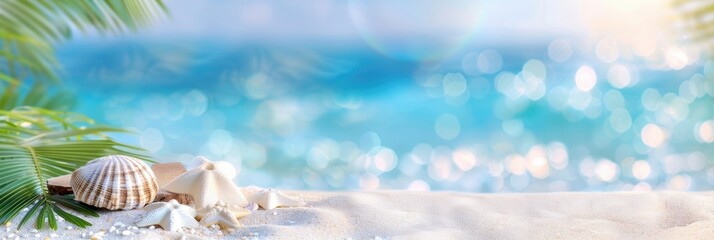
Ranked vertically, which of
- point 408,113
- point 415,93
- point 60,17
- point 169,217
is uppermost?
point 415,93

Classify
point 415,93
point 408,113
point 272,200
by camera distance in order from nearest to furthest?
point 272,200
point 408,113
point 415,93

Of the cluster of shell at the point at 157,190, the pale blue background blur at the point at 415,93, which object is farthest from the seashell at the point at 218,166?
the pale blue background blur at the point at 415,93

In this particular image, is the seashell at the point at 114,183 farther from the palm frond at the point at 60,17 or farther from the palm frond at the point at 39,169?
the palm frond at the point at 60,17

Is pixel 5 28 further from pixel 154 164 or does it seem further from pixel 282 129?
pixel 282 129

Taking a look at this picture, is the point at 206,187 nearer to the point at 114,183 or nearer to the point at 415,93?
the point at 114,183

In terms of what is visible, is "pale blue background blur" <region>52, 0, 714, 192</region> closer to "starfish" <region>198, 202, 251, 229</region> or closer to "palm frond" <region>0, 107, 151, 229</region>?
"palm frond" <region>0, 107, 151, 229</region>

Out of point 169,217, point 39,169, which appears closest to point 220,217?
point 169,217

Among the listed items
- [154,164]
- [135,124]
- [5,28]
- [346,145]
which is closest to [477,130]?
[346,145]

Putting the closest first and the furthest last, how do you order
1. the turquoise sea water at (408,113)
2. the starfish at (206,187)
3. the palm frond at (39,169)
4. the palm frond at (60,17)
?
the palm frond at (39,169)
the starfish at (206,187)
the palm frond at (60,17)
the turquoise sea water at (408,113)

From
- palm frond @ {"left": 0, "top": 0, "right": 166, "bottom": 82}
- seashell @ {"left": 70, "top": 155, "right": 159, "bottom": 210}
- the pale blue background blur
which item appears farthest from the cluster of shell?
the pale blue background blur
